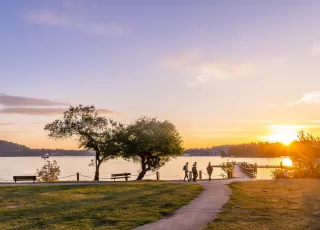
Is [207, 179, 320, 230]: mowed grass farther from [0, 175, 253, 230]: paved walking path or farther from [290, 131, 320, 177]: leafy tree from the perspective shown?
[290, 131, 320, 177]: leafy tree

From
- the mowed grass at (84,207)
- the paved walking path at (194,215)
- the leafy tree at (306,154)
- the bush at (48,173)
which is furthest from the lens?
the bush at (48,173)

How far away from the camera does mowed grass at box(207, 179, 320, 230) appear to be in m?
15.0

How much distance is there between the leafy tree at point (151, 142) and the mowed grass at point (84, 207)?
65.1 ft

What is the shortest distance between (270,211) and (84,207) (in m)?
9.75

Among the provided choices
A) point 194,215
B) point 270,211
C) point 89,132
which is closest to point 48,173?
point 89,132

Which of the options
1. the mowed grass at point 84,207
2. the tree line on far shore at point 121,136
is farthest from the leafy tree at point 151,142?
the mowed grass at point 84,207

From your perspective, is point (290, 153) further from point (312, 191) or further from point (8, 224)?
point (8, 224)

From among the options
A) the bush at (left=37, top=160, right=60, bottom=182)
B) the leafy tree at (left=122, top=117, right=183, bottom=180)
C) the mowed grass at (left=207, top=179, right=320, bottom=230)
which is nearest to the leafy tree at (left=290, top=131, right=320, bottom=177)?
the leafy tree at (left=122, top=117, right=183, bottom=180)

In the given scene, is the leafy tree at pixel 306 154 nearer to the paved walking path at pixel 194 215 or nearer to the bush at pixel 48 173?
the paved walking path at pixel 194 215

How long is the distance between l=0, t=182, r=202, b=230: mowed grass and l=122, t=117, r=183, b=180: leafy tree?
1984cm

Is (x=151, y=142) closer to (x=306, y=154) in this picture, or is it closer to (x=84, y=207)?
(x=306, y=154)

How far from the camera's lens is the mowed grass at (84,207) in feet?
51.4

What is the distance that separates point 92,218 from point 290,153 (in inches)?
1527

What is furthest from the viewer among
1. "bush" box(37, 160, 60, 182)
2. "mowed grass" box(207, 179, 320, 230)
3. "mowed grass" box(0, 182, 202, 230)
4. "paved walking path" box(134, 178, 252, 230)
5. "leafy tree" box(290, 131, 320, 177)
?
"bush" box(37, 160, 60, 182)
